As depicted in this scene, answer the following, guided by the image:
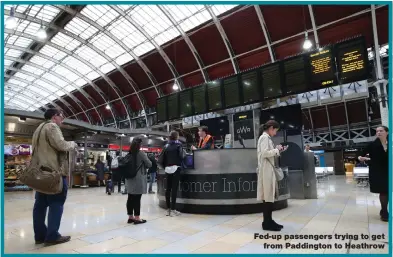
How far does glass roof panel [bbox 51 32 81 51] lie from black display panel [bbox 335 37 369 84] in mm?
18641

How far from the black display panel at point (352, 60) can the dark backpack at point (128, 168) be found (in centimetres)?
610

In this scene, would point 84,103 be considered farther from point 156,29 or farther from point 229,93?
point 229,93

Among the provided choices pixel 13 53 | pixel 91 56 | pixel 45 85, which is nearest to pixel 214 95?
pixel 91 56

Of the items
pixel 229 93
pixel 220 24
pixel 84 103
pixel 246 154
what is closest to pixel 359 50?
pixel 229 93

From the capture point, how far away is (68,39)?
63.7 ft

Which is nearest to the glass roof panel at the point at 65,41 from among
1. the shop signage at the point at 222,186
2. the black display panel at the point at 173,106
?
the black display panel at the point at 173,106

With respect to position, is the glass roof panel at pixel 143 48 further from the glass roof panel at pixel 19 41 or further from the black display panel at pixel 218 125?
the black display panel at pixel 218 125

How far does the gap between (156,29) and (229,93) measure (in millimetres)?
10641

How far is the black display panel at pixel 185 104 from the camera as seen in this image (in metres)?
10.2

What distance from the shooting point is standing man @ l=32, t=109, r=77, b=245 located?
3.10 m

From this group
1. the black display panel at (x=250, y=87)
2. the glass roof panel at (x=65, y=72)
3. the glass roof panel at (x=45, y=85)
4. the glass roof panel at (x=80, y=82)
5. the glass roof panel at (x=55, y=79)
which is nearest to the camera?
the black display panel at (x=250, y=87)

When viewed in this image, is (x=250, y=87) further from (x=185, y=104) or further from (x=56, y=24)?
(x=56, y=24)

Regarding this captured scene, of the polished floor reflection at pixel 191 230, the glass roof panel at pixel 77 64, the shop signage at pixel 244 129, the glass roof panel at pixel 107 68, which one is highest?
the glass roof panel at pixel 77 64

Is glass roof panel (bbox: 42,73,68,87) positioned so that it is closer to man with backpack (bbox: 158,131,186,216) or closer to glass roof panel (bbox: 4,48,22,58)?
glass roof panel (bbox: 4,48,22,58)
